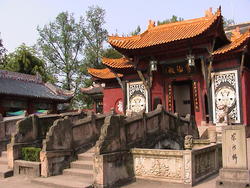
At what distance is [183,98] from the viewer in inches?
712

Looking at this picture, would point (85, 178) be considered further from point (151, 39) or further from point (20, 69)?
point (20, 69)

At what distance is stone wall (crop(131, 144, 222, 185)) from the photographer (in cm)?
670

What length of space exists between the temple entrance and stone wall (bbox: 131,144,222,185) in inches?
391

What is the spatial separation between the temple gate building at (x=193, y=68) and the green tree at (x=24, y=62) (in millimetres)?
15943

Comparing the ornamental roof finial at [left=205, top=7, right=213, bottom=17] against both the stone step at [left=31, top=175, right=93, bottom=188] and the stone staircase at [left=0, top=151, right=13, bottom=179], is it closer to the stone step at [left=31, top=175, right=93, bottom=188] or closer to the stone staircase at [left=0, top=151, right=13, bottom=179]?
the stone step at [left=31, top=175, right=93, bottom=188]

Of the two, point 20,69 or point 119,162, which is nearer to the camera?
point 119,162

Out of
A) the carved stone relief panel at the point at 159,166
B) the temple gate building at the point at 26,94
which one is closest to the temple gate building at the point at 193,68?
the carved stone relief panel at the point at 159,166

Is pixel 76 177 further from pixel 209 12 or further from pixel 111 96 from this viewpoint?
pixel 111 96

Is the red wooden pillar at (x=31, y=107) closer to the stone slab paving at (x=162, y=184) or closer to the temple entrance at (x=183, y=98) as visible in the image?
the temple entrance at (x=183, y=98)

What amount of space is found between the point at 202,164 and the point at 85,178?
2.85 metres

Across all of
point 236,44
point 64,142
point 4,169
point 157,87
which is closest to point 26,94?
point 157,87

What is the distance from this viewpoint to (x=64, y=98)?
23.3 metres

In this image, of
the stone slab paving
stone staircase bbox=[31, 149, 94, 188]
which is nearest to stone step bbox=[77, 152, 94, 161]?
stone staircase bbox=[31, 149, 94, 188]

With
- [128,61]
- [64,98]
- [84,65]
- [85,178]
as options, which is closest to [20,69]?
[84,65]
